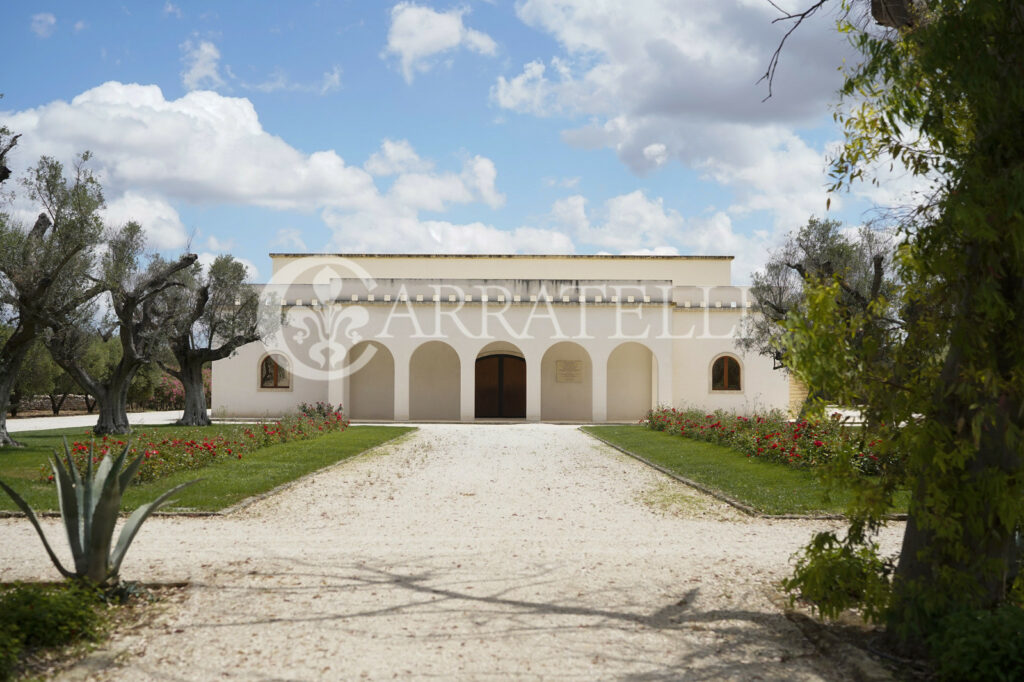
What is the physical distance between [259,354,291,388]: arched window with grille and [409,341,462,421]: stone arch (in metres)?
4.30

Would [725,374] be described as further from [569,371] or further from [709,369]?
[569,371]

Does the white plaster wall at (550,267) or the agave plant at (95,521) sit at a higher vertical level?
the white plaster wall at (550,267)

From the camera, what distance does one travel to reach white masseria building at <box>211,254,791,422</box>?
85.4 ft

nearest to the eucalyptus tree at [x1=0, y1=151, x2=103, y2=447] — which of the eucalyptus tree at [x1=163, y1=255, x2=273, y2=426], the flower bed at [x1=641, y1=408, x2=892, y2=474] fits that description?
the eucalyptus tree at [x1=163, y1=255, x2=273, y2=426]

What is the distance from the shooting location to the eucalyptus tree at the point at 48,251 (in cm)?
1570

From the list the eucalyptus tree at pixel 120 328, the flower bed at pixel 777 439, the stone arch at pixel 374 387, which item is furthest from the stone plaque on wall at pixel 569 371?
the eucalyptus tree at pixel 120 328

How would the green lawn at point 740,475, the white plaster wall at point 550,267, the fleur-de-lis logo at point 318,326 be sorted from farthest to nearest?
the white plaster wall at point 550,267 → the fleur-de-lis logo at point 318,326 → the green lawn at point 740,475

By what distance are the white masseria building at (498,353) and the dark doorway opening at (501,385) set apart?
4 cm

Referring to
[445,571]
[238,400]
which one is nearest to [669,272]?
[238,400]

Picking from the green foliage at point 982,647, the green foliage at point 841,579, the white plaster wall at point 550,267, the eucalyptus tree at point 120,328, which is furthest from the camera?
the white plaster wall at point 550,267

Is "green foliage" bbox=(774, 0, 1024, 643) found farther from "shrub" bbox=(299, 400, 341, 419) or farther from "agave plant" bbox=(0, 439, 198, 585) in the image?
"shrub" bbox=(299, 400, 341, 419)

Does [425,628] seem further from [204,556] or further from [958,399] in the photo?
[958,399]

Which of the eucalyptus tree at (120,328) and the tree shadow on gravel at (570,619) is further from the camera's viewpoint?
the eucalyptus tree at (120,328)

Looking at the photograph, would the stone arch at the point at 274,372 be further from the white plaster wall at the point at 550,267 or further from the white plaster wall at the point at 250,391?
the white plaster wall at the point at 550,267
